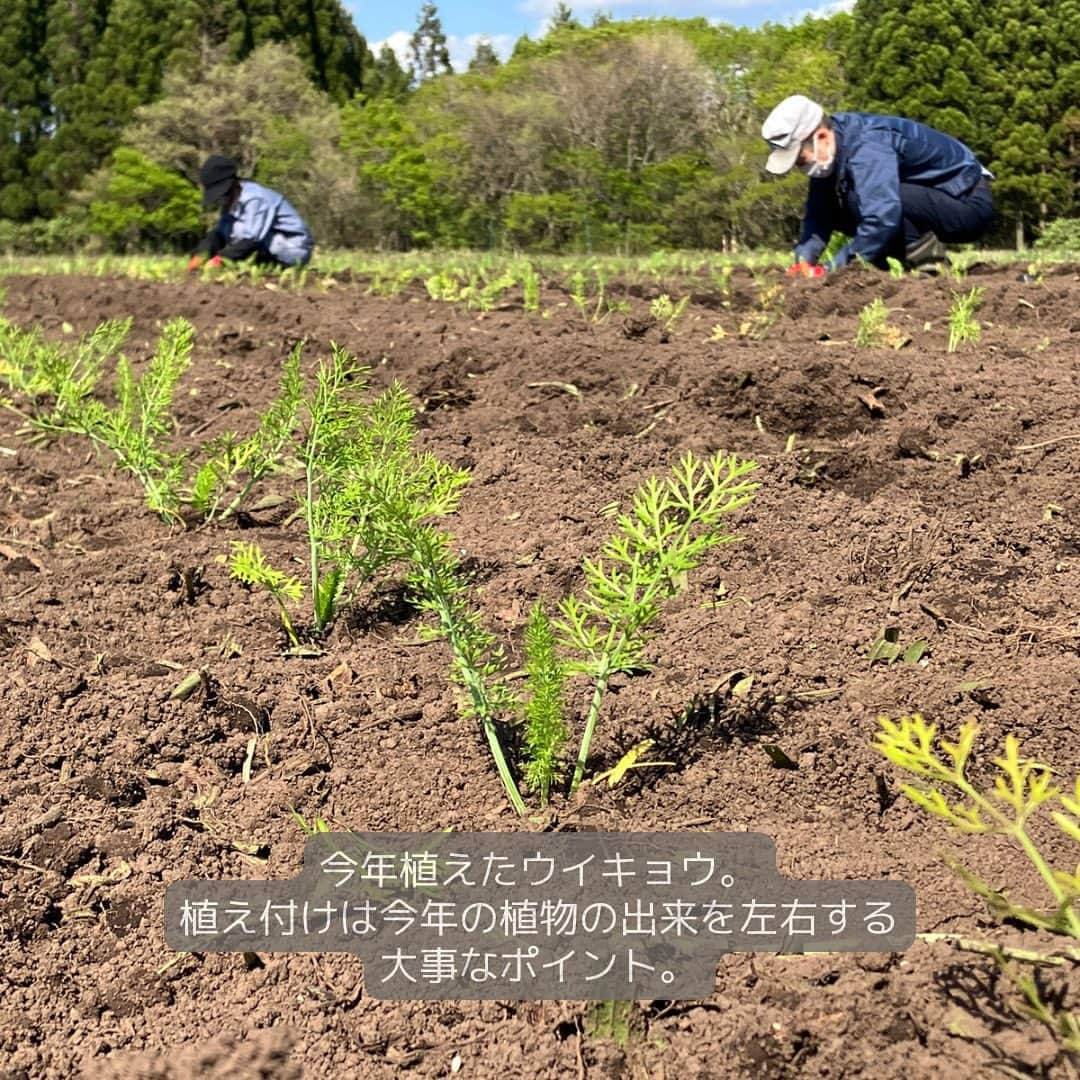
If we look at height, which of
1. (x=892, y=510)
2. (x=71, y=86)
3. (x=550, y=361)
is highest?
(x=71, y=86)

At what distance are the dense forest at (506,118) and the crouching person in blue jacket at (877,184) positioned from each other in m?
14.0

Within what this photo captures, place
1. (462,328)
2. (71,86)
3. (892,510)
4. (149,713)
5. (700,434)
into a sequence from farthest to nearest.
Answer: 1. (71,86)
2. (462,328)
3. (700,434)
4. (892,510)
5. (149,713)

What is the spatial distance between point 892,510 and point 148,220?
86.5ft

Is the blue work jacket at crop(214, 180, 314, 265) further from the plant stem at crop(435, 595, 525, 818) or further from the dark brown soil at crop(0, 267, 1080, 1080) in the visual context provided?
the plant stem at crop(435, 595, 525, 818)

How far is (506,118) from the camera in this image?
990 inches

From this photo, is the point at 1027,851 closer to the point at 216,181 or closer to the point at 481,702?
the point at 481,702

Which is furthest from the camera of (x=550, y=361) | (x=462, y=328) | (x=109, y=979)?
(x=462, y=328)

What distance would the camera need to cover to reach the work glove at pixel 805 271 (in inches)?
217

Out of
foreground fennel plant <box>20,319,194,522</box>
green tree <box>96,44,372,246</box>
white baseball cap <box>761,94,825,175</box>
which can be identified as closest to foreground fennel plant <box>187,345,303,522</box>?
foreground fennel plant <box>20,319,194,522</box>

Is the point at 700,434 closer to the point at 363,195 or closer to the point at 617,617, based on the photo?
the point at 617,617

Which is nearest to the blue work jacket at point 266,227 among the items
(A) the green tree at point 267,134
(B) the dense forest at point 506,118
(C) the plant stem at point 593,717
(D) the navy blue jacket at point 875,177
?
(D) the navy blue jacket at point 875,177

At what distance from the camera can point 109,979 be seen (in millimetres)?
1396

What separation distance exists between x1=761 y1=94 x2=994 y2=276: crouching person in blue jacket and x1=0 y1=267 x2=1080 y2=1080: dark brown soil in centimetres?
270

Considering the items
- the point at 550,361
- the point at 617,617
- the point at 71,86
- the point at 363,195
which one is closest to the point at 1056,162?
the point at 363,195
